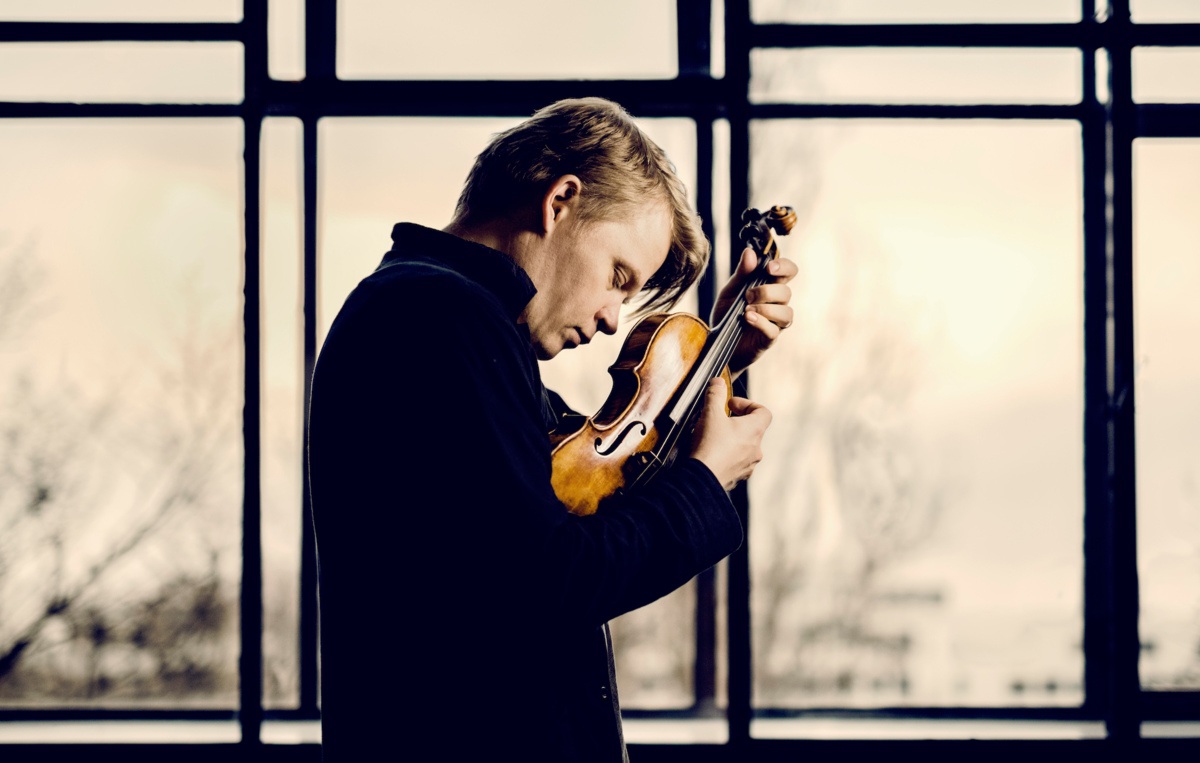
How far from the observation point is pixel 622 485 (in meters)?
1.02

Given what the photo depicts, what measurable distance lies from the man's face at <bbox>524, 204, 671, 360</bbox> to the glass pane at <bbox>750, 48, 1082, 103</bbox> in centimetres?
143

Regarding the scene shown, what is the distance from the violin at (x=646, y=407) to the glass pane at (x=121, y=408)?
59.2 inches

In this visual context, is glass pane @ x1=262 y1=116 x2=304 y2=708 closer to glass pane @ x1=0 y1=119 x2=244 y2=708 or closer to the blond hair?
glass pane @ x1=0 y1=119 x2=244 y2=708

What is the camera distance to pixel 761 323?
131 centimetres

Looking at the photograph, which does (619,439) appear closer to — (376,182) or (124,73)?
(376,182)

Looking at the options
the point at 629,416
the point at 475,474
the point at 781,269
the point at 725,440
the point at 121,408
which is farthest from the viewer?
the point at 121,408

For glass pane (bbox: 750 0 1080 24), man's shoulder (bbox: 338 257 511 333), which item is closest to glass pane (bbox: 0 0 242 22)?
glass pane (bbox: 750 0 1080 24)

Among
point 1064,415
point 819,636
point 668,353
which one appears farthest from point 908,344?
point 668,353

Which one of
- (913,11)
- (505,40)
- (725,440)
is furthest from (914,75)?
(725,440)

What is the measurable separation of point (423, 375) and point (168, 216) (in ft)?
6.12

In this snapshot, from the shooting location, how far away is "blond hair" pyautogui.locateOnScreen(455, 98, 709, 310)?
102cm

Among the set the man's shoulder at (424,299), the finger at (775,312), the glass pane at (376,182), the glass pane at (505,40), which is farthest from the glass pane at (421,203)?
the man's shoulder at (424,299)

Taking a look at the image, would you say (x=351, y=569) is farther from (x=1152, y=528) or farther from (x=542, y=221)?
(x=1152, y=528)

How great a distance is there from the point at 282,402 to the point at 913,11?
6.66 ft
